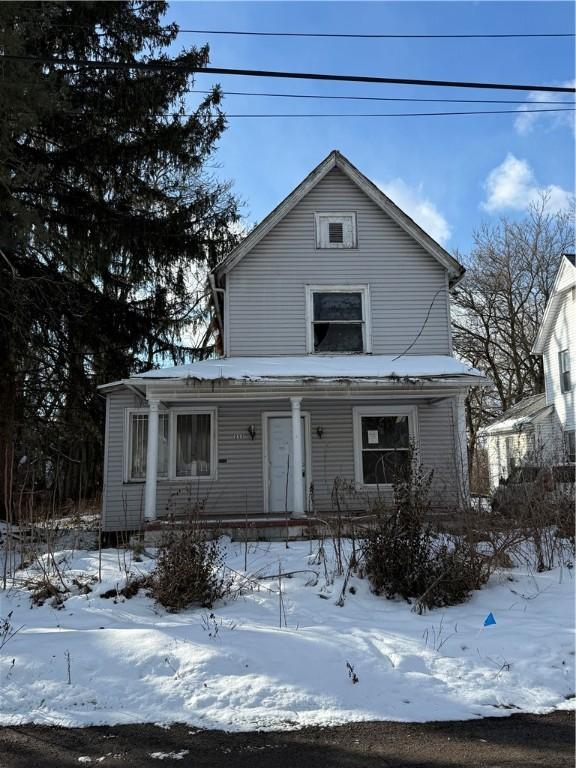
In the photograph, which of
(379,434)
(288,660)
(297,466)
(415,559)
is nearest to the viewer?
(288,660)

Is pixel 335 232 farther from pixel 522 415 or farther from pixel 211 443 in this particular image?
pixel 522 415

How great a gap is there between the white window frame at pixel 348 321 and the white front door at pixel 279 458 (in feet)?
5.81

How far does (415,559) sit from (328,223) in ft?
31.0

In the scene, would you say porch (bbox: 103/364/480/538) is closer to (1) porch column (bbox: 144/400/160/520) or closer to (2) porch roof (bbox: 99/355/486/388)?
(2) porch roof (bbox: 99/355/486/388)

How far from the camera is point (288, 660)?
4980 millimetres

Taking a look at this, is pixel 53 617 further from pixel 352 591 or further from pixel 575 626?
pixel 575 626

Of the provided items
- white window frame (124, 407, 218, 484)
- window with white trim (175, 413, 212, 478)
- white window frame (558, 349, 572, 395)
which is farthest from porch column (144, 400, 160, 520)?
white window frame (558, 349, 572, 395)

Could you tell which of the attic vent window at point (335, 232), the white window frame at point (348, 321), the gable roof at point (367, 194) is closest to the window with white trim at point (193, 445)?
the white window frame at point (348, 321)

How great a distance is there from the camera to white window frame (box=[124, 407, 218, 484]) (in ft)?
42.9

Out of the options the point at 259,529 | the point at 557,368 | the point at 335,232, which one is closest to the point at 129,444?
the point at 259,529

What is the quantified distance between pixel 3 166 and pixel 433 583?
921cm

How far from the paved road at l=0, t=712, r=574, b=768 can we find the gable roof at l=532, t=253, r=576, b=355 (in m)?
21.5

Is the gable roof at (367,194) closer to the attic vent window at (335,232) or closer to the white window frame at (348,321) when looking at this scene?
the attic vent window at (335,232)

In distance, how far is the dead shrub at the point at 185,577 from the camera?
6453 mm
